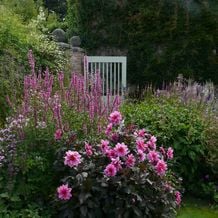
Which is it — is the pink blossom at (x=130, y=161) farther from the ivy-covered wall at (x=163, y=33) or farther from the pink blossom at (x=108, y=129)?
the ivy-covered wall at (x=163, y=33)

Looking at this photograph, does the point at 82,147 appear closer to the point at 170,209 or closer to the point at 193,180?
the point at 170,209

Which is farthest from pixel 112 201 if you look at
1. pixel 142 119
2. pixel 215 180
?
pixel 215 180

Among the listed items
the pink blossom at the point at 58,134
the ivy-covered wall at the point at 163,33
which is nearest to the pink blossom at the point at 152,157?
the pink blossom at the point at 58,134

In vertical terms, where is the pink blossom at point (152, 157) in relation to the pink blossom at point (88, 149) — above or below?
below

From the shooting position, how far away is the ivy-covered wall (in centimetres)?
1041

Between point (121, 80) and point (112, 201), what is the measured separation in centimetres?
560

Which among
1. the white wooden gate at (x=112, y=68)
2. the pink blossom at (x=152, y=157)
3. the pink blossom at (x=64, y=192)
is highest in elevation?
the pink blossom at (x=152, y=157)

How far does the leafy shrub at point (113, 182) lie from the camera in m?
3.33

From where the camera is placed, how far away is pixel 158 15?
10.4 meters

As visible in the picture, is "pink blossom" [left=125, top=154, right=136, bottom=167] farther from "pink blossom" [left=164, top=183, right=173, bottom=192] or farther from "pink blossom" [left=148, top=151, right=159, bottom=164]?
"pink blossom" [left=164, top=183, right=173, bottom=192]

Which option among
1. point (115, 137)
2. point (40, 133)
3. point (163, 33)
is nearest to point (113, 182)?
point (115, 137)

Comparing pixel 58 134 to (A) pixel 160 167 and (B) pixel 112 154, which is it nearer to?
(B) pixel 112 154

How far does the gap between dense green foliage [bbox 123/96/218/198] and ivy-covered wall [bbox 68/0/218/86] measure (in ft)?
17.4

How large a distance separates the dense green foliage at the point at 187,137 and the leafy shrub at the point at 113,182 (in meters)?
1.08
